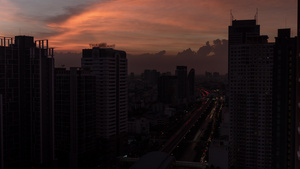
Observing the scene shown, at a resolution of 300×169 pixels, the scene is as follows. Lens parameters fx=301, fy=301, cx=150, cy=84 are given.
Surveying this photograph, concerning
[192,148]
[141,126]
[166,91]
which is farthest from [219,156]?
[166,91]

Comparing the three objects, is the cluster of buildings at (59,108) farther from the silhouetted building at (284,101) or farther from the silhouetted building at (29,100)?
the silhouetted building at (284,101)

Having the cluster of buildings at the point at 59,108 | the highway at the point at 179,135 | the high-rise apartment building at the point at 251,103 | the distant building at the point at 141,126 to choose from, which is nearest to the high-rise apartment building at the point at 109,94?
the cluster of buildings at the point at 59,108

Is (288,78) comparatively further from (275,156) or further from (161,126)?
(161,126)

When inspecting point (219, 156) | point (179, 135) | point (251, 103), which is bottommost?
point (179, 135)

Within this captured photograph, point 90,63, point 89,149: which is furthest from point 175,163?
point 90,63

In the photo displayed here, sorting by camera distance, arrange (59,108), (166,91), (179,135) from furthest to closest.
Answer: (166,91)
(179,135)
(59,108)

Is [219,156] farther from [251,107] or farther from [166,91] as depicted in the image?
[166,91]
